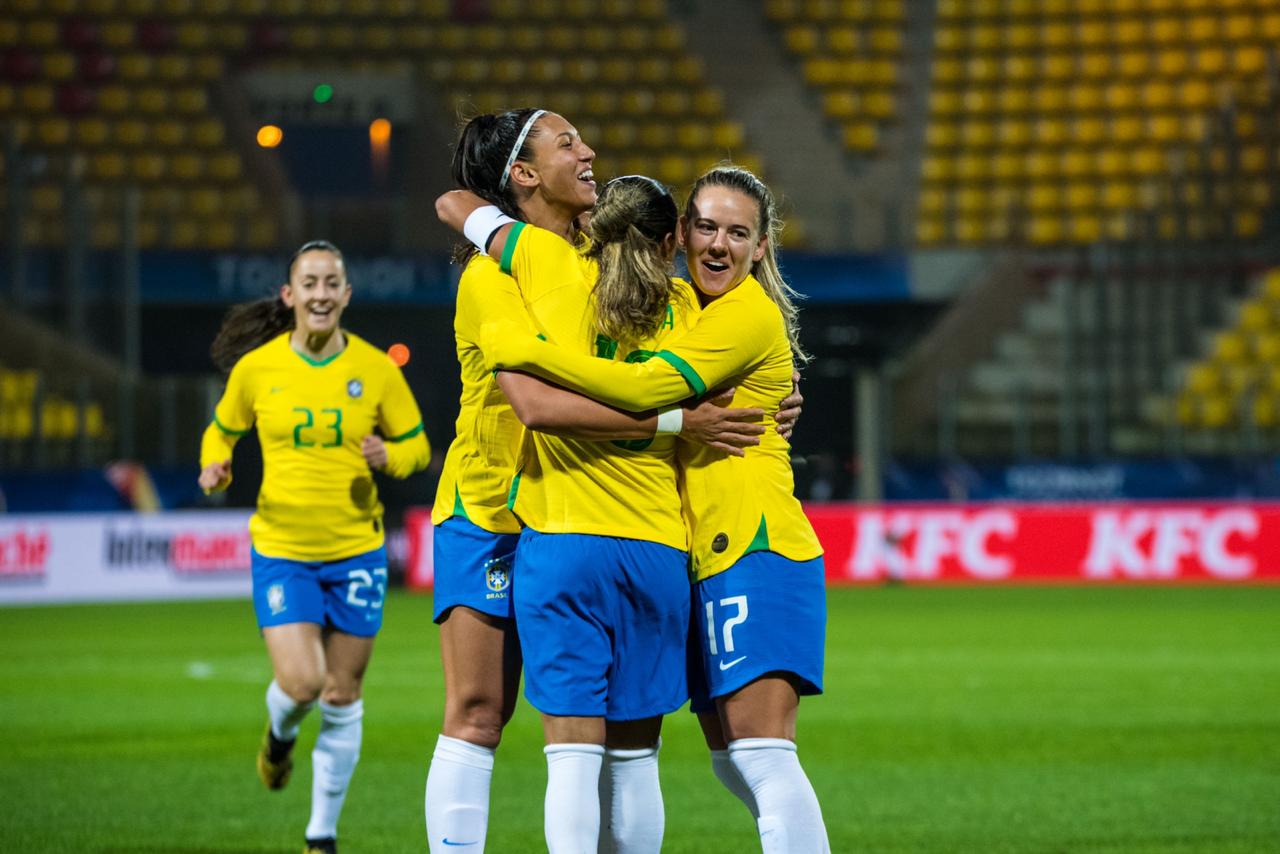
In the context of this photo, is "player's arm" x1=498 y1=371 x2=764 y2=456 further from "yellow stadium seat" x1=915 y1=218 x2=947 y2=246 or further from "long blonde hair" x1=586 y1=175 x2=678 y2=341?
"yellow stadium seat" x1=915 y1=218 x2=947 y2=246

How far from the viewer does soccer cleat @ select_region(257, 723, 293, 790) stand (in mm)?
7547

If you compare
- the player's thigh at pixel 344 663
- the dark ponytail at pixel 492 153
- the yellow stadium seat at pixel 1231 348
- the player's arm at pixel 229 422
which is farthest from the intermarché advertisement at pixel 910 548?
Answer: the dark ponytail at pixel 492 153

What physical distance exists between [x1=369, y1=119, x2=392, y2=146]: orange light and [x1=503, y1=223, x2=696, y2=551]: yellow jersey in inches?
785

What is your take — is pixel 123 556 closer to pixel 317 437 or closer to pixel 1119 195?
pixel 317 437

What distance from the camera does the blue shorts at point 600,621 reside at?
4.52m

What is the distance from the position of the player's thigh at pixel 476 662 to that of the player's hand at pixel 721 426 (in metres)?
0.91

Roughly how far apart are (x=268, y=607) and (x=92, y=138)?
20.8 m

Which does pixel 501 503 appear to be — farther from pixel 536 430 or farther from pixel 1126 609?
pixel 1126 609

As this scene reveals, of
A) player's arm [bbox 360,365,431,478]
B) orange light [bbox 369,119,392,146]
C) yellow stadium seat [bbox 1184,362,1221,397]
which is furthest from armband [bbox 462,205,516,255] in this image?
yellow stadium seat [bbox 1184,362,1221,397]

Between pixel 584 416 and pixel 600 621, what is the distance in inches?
20.4

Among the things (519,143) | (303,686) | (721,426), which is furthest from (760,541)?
(303,686)

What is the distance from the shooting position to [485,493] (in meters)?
5.17

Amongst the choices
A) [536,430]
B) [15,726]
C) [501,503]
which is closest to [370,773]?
[15,726]

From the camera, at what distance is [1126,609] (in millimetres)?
18266
